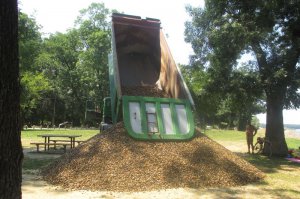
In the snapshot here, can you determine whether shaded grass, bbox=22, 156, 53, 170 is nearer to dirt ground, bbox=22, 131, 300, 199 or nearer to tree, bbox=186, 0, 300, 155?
dirt ground, bbox=22, 131, 300, 199

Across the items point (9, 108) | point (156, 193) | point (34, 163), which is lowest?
point (156, 193)

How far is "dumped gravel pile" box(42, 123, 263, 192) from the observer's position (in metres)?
8.16

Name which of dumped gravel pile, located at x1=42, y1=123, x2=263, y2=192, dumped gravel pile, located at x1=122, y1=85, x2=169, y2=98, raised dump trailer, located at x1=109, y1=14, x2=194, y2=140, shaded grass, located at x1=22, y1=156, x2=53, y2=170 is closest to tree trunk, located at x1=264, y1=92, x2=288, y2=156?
raised dump trailer, located at x1=109, y1=14, x2=194, y2=140

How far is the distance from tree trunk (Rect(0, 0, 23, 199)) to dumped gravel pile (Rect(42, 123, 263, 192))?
14.7ft

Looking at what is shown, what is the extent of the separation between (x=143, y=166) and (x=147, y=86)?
19.2 ft

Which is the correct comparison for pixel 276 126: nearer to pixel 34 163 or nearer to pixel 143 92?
pixel 143 92

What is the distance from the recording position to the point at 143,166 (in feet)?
28.2

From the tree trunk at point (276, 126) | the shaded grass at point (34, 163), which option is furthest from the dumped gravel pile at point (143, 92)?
the tree trunk at point (276, 126)

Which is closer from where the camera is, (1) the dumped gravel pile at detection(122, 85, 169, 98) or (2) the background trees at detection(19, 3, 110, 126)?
(1) the dumped gravel pile at detection(122, 85, 169, 98)

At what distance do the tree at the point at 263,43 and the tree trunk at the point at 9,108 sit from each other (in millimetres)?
12434

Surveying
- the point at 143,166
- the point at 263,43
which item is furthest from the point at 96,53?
the point at 143,166

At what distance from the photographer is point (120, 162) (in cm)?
866

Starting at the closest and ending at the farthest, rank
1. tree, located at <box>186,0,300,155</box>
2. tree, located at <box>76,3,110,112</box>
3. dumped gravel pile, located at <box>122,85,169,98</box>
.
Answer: dumped gravel pile, located at <box>122,85,169,98</box>, tree, located at <box>186,0,300,155</box>, tree, located at <box>76,3,110,112</box>

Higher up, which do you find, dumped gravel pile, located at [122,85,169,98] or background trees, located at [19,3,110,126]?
background trees, located at [19,3,110,126]
